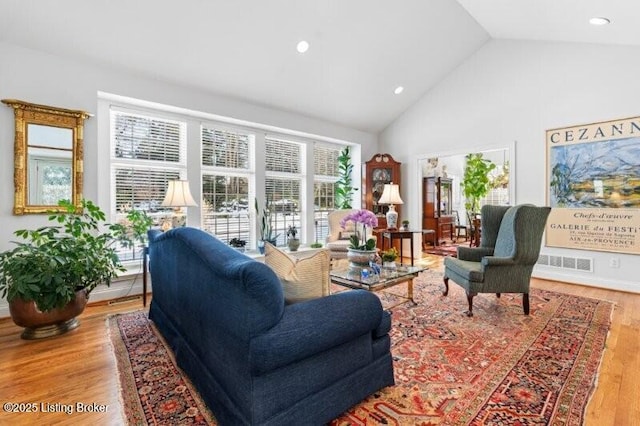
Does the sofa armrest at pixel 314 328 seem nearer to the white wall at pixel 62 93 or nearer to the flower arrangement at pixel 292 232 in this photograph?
the white wall at pixel 62 93

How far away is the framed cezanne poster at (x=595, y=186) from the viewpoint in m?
3.91

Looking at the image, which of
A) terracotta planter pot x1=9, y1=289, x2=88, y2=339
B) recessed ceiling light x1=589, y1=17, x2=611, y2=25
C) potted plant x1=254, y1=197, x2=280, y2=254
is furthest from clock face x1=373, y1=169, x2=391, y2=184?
terracotta planter pot x1=9, y1=289, x2=88, y2=339

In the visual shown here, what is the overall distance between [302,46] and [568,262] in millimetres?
4611

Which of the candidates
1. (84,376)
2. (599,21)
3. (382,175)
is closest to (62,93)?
(84,376)

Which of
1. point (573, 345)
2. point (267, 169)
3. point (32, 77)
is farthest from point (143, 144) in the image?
point (573, 345)

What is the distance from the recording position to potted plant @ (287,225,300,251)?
16.5ft

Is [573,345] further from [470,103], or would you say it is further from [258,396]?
[470,103]

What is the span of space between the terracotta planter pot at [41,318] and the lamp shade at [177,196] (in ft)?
3.82

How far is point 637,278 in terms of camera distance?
389 centimetres

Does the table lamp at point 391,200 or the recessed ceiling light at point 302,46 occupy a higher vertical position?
the recessed ceiling light at point 302,46

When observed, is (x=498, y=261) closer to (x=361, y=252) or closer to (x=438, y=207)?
(x=361, y=252)

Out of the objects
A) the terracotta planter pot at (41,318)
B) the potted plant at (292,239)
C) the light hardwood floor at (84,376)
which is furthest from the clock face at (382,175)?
the terracotta planter pot at (41,318)

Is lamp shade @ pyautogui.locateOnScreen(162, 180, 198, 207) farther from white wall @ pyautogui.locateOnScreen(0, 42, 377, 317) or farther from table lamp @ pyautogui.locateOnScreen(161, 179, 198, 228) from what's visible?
white wall @ pyautogui.locateOnScreen(0, 42, 377, 317)

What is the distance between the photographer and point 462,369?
2.11 m
